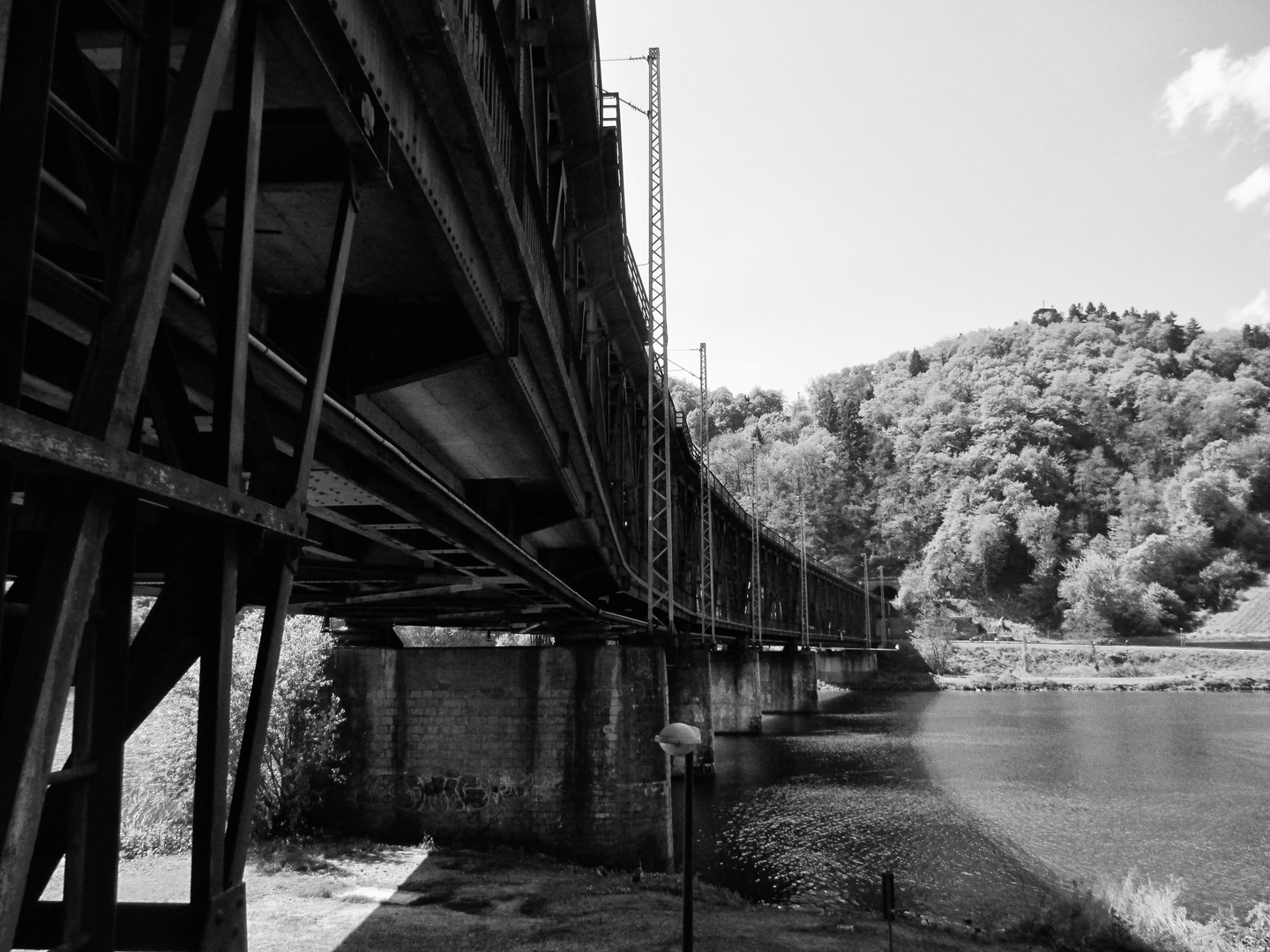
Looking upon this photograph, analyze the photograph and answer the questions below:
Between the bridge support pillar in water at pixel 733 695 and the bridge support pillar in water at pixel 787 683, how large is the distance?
16313mm

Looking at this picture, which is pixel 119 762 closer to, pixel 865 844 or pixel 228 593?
pixel 228 593

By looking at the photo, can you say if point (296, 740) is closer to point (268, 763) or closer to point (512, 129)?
point (268, 763)

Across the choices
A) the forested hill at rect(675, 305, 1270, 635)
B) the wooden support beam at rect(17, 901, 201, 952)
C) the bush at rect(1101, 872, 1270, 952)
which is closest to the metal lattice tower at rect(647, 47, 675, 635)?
the bush at rect(1101, 872, 1270, 952)

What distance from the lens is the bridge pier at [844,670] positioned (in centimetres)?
10662

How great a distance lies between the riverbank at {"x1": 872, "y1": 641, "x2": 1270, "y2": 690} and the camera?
94.8m

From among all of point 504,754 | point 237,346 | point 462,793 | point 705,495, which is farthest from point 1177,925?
point 705,495

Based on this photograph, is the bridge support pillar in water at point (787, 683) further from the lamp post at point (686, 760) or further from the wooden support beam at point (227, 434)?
the wooden support beam at point (227, 434)

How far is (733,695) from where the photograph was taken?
5762 centimetres

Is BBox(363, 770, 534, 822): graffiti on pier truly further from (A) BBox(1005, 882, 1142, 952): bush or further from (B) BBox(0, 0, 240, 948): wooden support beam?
(B) BBox(0, 0, 240, 948): wooden support beam

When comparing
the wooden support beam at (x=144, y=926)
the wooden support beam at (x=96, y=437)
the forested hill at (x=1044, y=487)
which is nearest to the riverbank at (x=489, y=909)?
the wooden support beam at (x=144, y=926)

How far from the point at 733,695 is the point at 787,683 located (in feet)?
63.0

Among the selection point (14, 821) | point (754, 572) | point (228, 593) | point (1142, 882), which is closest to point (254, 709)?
point (228, 593)

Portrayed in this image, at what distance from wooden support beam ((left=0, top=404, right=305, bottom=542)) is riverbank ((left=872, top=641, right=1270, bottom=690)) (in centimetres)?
10426

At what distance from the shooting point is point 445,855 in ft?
67.0
